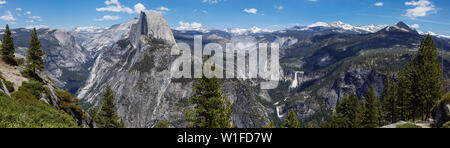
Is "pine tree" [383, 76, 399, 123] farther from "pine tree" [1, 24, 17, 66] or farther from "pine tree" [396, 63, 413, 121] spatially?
"pine tree" [1, 24, 17, 66]

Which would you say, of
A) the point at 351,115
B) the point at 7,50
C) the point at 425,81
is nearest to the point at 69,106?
the point at 7,50

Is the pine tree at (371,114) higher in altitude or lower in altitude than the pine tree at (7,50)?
lower

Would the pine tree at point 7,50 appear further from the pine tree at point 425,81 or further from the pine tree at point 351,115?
the pine tree at point 425,81

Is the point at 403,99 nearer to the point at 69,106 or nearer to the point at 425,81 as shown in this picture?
the point at 425,81

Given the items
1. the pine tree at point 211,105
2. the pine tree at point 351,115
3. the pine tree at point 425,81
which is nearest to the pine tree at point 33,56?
the pine tree at point 211,105

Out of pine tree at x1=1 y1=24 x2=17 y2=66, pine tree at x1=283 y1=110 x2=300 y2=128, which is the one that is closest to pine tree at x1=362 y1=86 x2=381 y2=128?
pine tree at x1=283 y1=110 x2=300 y2=128

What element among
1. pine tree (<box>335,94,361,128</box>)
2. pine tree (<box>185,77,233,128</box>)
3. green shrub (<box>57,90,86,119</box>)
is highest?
pine tree (<box>185,77,233,128</box>)
